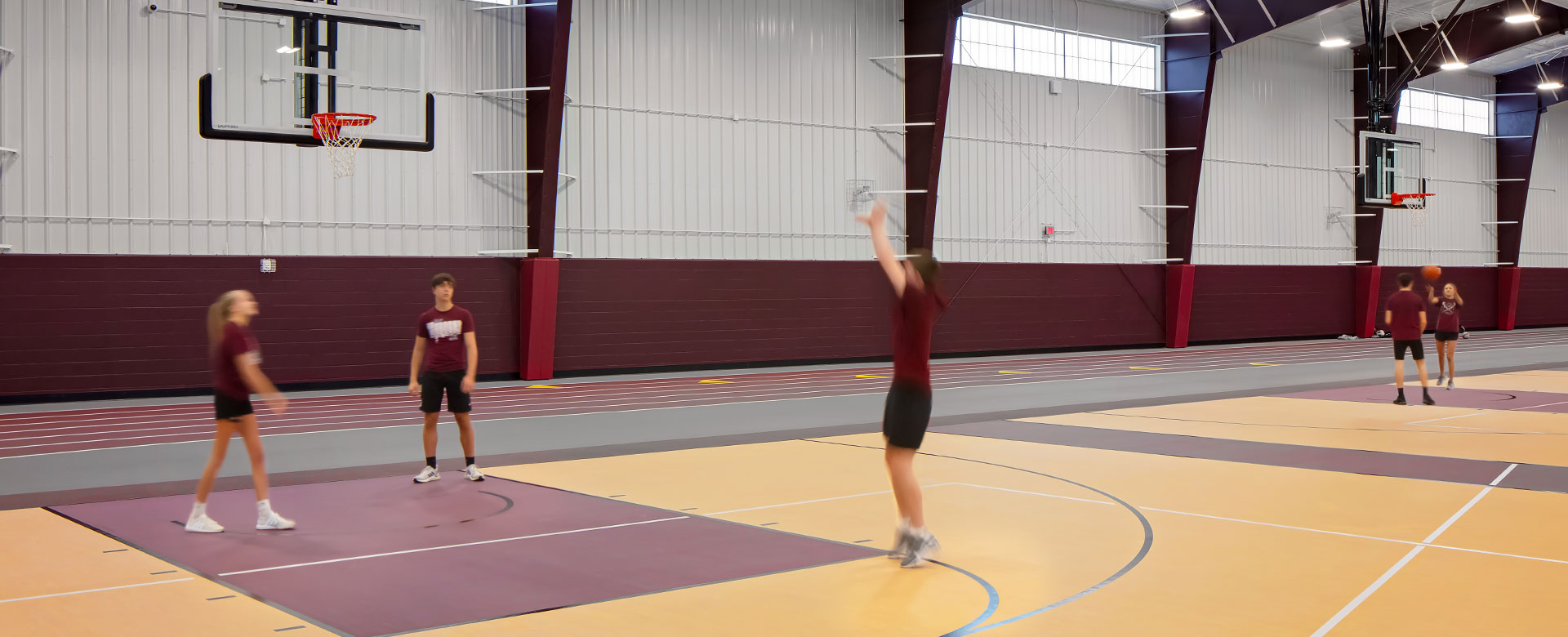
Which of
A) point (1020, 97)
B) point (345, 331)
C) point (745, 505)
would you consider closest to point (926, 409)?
point (745, 505)

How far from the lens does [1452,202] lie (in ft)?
137

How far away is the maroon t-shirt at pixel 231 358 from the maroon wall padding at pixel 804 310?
589 inches

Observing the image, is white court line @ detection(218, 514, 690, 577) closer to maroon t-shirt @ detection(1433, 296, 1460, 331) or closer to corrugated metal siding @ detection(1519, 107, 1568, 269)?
maroon t-shirt @ detection(1433, 296, 1460, 331)

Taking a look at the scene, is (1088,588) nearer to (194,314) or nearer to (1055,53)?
(194,314)

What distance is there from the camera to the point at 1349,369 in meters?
25.1

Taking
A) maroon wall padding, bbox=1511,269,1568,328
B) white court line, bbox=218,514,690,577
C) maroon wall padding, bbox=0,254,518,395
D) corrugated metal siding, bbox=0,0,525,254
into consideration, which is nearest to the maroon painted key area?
white court line, bbox=218,514,690,577

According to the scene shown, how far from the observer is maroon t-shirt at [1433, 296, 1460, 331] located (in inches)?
771

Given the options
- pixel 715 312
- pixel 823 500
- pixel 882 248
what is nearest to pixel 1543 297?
pixel 715 312

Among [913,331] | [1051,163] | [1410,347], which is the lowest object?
[1410,347]

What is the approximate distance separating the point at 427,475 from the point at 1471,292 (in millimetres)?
43227

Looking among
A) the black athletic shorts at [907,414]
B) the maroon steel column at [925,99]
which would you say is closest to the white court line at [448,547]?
the black athletic shorts at [907,414]

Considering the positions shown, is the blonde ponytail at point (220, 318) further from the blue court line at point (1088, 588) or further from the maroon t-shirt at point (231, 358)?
the blue court line at point (1088, 588)

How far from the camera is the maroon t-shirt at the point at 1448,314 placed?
64.3ft

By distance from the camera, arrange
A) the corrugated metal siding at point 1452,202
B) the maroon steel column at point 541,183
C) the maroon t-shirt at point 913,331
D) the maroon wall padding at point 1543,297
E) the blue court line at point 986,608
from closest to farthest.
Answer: the blue court line at point 986,608 → the maroon t-shirt at point 913,331 → the maroon steel column at point 541,183 → the corrugated metal siding at point 1452,202 → the maroon wall padding at point 1543,297
